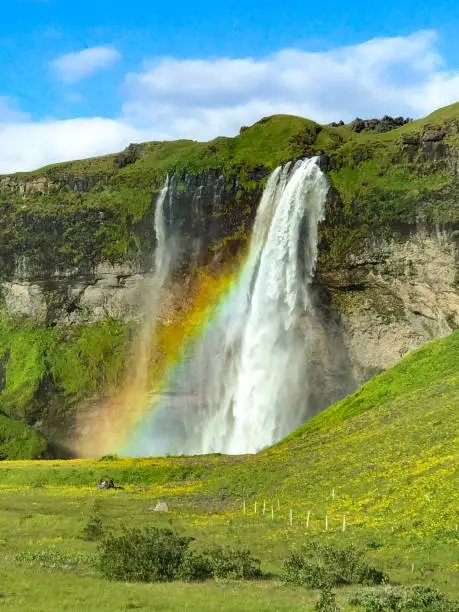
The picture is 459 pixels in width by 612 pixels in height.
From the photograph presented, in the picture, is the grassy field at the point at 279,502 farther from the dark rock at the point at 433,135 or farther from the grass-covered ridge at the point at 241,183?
the dark rock at the point at 433,135

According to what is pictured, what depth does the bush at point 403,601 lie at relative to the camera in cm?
2114

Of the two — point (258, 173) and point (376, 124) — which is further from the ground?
point (376, 124)

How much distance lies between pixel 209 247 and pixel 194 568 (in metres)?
79.4

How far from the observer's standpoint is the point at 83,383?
108688 mm

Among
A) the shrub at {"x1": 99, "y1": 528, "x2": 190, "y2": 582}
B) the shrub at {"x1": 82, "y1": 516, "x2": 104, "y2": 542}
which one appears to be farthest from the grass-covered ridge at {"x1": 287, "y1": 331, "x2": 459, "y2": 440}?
the shrub at {"x1": 99, "y1": 528, "x2": 190, "y2": 582}

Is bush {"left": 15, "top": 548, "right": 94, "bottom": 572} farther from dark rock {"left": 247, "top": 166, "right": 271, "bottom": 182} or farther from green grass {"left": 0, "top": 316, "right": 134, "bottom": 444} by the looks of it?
dark rock {"left": 247, "top": 166, "right": 271, "bottom": 182}

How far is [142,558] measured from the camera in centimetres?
2838

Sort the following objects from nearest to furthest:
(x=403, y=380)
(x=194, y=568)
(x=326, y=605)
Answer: (x=326, y=605) < (x=194, y=568) < (x=403, y=380)

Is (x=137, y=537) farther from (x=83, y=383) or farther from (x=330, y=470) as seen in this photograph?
(x=83, y=383)

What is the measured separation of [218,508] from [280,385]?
46049mm

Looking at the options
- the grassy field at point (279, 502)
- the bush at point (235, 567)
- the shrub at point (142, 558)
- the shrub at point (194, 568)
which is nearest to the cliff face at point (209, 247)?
the grassy field at point (279, 502)

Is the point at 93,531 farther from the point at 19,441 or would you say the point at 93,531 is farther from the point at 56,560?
the point at 19,441

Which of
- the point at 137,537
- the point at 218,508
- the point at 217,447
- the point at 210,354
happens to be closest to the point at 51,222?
the point at 210,354

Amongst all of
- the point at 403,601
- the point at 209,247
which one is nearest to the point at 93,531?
the point at 403,601
